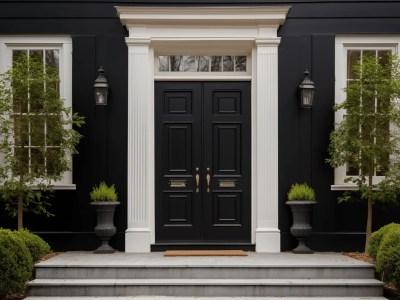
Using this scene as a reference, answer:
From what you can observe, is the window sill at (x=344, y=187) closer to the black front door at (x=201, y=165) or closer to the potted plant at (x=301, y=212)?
the potted plant at (x=301, y=212)

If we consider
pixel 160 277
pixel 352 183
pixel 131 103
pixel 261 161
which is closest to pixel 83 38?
pixel 131 103

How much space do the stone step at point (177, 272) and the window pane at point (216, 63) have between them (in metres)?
3.48

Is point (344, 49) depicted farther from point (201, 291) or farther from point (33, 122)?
point (33, 122)

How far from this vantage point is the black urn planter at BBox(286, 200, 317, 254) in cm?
993

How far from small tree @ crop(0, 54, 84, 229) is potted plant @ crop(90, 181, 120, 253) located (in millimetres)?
661

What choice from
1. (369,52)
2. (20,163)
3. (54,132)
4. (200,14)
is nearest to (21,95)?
(54,132)

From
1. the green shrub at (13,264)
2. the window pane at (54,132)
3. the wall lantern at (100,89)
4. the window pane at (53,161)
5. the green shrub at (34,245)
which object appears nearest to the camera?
the green shrub at (13,264)

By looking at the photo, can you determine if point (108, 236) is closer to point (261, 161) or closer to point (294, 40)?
point (261, 161)

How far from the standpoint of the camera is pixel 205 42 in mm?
10375

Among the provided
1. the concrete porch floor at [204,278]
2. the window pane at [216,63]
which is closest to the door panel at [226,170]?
the window pane at [216,63]

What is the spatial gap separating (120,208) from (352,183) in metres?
3.73

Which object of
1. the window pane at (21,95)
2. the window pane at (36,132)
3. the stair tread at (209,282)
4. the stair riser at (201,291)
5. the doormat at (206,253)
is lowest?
the stair riser at (201,291)

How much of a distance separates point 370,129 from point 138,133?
359 cm

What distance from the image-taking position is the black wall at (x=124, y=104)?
1031cm
